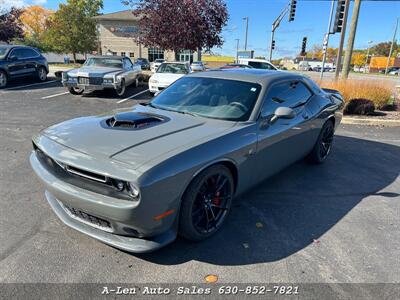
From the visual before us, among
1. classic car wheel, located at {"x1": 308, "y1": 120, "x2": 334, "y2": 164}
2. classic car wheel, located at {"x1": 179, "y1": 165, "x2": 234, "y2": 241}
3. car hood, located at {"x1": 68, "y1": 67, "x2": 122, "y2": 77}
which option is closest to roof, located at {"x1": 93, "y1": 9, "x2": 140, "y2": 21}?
car hood, located at {"x1": 68, "y1": 67, "x2": 122, "y2": 77}

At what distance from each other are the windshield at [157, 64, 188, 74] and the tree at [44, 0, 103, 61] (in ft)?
95.5

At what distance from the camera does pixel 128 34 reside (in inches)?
1843

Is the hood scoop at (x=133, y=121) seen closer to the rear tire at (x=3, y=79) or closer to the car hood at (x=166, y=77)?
the car hood at (x=166, y=77)

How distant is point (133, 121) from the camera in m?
3.05

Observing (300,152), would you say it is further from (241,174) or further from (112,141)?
(112,141)

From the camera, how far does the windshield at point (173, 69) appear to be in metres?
12.0

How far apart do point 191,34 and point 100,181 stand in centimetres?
1473

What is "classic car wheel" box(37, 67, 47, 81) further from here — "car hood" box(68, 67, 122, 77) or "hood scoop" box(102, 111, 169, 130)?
"hood scoop" box(102, 111, 169, 130)

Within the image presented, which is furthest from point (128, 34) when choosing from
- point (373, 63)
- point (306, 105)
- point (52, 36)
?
point (373, 63)

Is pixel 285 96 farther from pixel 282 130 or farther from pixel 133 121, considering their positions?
pixel 133 121

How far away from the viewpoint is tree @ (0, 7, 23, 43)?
24.8 m

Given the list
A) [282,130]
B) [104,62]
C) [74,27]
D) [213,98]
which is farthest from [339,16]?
[74,27]

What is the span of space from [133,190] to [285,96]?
8.30ft

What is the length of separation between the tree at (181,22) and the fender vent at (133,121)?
44.2ft
